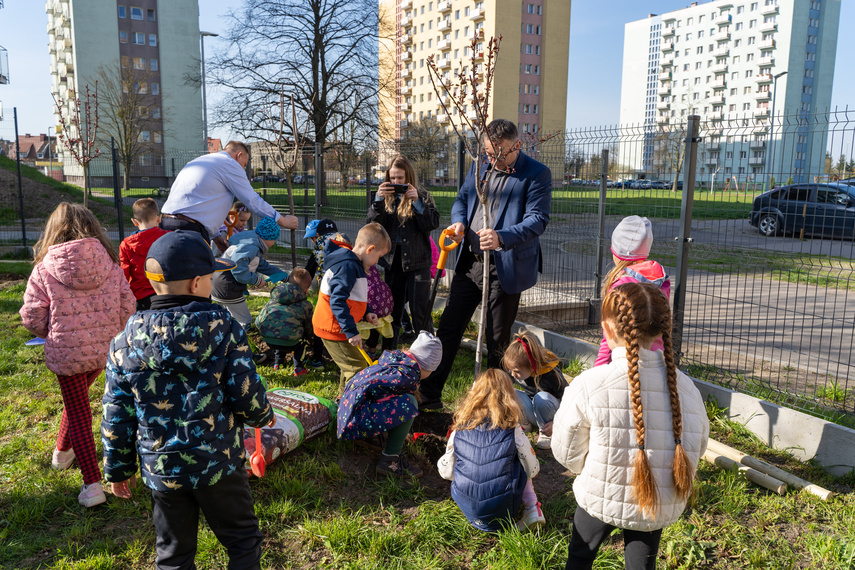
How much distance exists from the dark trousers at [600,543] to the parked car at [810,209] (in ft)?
9.81

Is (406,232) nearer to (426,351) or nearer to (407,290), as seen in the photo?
(407,290)

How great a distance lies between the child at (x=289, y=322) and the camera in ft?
17.3

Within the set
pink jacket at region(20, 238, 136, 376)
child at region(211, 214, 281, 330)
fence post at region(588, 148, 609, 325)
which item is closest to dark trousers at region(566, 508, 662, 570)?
pink jacket at region(20, 238, 136, 376)

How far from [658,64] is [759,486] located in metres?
112

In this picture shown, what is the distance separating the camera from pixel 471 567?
110 inches

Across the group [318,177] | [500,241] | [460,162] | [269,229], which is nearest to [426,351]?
[500,241]

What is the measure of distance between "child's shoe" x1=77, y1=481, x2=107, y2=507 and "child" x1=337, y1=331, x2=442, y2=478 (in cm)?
136

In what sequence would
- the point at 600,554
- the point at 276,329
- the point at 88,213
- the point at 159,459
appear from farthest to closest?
the point at 276,329 < the point at 88,213 < the point at 600,554 < the point at 159,459

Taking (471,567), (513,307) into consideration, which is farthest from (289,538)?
(513,307)

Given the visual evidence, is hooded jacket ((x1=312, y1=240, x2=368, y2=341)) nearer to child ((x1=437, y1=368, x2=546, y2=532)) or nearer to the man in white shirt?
the man in white shirt

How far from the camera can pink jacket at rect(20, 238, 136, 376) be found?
3.31 meters

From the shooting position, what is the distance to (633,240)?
11.5 feet

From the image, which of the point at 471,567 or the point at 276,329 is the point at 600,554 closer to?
the point at 471,567

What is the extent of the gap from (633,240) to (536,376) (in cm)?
117
